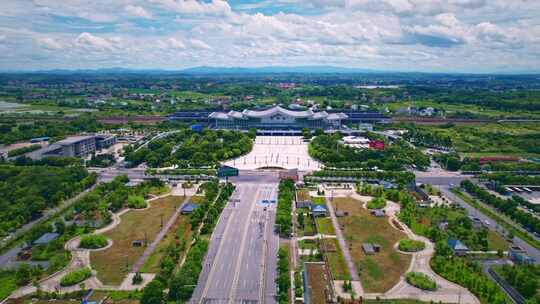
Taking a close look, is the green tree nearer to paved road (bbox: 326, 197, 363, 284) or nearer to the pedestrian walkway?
the pedestrian walkway

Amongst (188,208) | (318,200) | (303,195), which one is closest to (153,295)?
(188,208)

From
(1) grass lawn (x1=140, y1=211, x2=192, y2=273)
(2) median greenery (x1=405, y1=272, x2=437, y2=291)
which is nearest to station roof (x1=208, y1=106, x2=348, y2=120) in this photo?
(1) grass lawn (x1=140, y1=211, x2=192, y2=273)

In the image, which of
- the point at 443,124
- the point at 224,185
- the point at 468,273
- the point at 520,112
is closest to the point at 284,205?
the point at 224,185

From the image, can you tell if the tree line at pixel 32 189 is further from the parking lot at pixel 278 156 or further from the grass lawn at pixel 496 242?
the grass lawn at pixel 496 242

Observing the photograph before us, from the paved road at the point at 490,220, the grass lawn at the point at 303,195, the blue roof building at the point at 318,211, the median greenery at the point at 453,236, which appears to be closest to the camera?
the median greenery at the point at 453,236

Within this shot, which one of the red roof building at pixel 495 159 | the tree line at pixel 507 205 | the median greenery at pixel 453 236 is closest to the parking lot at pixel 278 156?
the median greenery at pixel 453 236

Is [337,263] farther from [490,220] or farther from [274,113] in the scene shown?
[274,113]

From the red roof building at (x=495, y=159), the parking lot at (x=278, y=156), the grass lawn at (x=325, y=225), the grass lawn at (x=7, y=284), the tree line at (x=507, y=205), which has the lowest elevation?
the grass lawn at (x=7, y=284)

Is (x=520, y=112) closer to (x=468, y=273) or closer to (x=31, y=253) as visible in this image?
(x=468, y=273)
